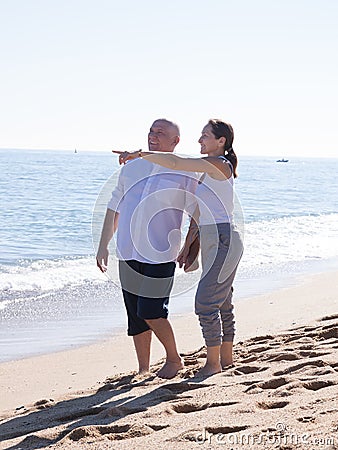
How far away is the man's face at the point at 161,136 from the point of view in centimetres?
501

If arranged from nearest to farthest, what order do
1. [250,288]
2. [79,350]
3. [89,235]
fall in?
[79,350] < [250,288] < [89,235]

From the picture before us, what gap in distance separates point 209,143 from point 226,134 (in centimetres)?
13

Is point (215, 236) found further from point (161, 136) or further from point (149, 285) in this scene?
point (161, 136)

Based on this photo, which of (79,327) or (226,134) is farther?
(79,327)

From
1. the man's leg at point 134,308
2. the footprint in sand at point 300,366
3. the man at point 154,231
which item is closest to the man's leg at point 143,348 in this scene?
the man's leg at point 134,308

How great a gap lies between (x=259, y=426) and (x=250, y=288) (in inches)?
264

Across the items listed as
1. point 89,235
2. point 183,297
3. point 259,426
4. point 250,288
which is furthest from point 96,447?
point 89,235

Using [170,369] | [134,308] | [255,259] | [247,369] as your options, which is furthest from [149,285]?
[255,259]

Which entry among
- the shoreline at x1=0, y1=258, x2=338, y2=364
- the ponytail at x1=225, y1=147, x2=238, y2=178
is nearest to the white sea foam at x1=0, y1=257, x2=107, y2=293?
the shoreline at x1=0, y1=258, x2=338, y2=364

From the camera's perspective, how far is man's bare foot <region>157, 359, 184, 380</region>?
492cm

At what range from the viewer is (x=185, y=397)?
4.10m

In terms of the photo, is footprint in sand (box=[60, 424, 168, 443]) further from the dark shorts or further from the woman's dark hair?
the woman's dark hair

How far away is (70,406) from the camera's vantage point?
445cm

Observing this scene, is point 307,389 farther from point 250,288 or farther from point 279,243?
point 279,243
